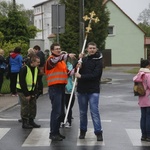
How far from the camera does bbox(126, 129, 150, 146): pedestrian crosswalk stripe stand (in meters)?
9.16

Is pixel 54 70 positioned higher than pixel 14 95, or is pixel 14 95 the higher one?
pixel 54 70

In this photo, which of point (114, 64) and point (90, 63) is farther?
point (114, 64)

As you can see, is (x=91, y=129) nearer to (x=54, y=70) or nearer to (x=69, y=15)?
(x=54, y=70)

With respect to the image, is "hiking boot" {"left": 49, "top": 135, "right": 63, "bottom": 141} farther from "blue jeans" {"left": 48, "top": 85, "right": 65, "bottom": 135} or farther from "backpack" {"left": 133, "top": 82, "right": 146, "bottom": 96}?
"backpack" {"left": 133, "top": 82, "right": 146, "bottom": 96}

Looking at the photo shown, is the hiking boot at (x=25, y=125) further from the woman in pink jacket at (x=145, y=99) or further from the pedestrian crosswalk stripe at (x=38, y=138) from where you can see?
the woman in pink jacket at (x=145, y=99)

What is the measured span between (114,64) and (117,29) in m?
3.94

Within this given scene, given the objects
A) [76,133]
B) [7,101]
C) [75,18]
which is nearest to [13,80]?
[7,101]

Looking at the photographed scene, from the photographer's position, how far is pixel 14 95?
17.5 m

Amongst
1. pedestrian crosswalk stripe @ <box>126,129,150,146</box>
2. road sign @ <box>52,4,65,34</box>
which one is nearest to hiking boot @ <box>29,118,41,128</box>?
pedestrian crosswalk stripe @ <box>126,129,150,146</box>

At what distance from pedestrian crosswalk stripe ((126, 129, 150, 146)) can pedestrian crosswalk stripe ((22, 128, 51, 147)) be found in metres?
1.58

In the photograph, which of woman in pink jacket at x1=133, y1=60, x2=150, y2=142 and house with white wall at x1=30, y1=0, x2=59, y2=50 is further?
house with white wall at x1=30, y1=0, x2=59, y2=50

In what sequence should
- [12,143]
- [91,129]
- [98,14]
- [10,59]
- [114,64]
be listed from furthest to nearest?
[114,64]
[98,14]
[10,59]
[91,129]
[12,143]

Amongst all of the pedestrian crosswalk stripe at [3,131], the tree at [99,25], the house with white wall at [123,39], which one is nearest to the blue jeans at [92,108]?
the pedestrian crosswalk stripe at [3,131]

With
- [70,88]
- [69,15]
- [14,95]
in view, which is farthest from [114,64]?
[70,88]
